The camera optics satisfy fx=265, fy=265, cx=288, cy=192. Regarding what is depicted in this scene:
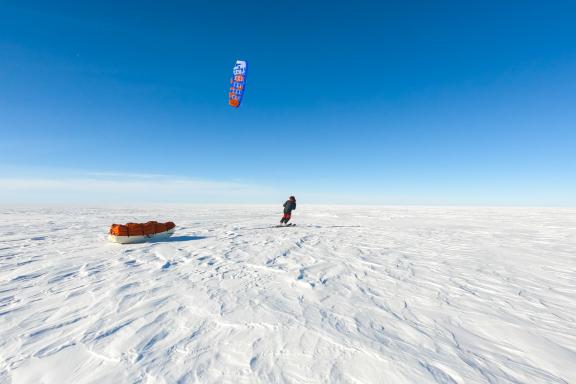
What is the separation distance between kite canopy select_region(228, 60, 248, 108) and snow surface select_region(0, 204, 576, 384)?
9.24 meters

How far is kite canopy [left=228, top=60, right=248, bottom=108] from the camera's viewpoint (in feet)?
43.7

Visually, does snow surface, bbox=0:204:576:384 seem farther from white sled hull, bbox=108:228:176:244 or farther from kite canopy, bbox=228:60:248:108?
kite canopy, bbox=228:60:248:108

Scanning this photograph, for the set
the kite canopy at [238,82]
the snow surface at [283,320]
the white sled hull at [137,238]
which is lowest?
the snow surface at [283,320]

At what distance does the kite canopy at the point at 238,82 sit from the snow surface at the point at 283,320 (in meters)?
9.24

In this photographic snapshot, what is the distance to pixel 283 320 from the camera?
340 cm

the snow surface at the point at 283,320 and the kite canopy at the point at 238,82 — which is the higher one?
the kite canopy at the point at 238,82

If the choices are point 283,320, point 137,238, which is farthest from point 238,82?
point 283,320

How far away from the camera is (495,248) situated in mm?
8531

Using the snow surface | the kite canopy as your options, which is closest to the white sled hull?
the snow surface

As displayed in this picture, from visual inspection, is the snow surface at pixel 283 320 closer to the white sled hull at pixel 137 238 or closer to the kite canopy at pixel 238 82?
the white sled hull at pixel 137 238

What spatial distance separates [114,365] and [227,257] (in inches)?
172

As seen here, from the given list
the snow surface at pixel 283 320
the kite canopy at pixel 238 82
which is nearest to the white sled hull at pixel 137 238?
the snow surface at pixel 283 320

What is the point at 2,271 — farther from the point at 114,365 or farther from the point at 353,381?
the point at 353,381

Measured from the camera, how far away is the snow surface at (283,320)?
2.45 m
